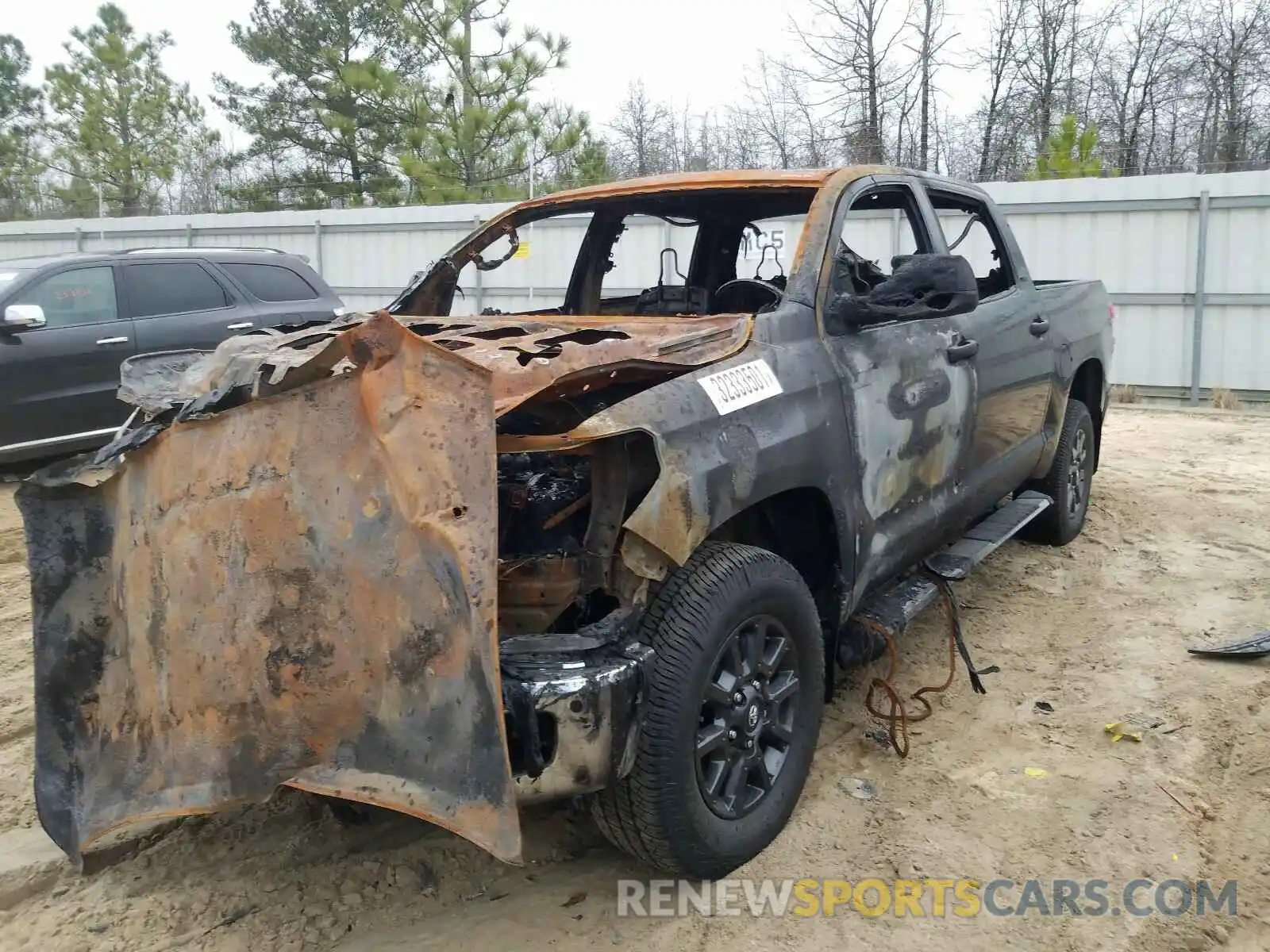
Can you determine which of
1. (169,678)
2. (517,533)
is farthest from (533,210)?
(169,678)

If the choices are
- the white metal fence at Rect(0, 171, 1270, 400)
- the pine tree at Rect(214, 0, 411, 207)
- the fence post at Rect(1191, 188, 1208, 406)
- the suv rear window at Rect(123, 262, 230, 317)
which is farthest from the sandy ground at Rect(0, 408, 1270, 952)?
the pine tree at Rect(214, 0, 411, 207)

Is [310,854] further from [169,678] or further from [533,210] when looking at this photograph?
[533,210]

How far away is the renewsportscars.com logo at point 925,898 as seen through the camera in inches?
100

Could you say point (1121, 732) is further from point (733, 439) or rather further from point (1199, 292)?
point (1199, 292)

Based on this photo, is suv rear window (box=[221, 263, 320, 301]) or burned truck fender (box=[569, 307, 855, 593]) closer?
burned truck fender (box=[569, 307, 855, 593])

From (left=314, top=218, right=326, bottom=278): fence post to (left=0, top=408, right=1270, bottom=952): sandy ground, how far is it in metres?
12.0

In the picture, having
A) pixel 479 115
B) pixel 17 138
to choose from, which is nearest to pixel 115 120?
pixel 17 138

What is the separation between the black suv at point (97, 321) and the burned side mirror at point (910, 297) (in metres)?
4.35

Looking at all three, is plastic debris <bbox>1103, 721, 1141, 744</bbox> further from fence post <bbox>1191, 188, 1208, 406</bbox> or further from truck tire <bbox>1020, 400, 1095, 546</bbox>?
fence post <bbox>1191, 188, 1208, 406</bbox>

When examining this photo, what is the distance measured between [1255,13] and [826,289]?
25035 millimetres

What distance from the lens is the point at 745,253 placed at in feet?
15.3

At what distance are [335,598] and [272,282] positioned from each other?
709 centimetres

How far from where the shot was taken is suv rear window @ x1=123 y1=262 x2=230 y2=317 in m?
7.59

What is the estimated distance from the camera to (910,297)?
3285 mm
